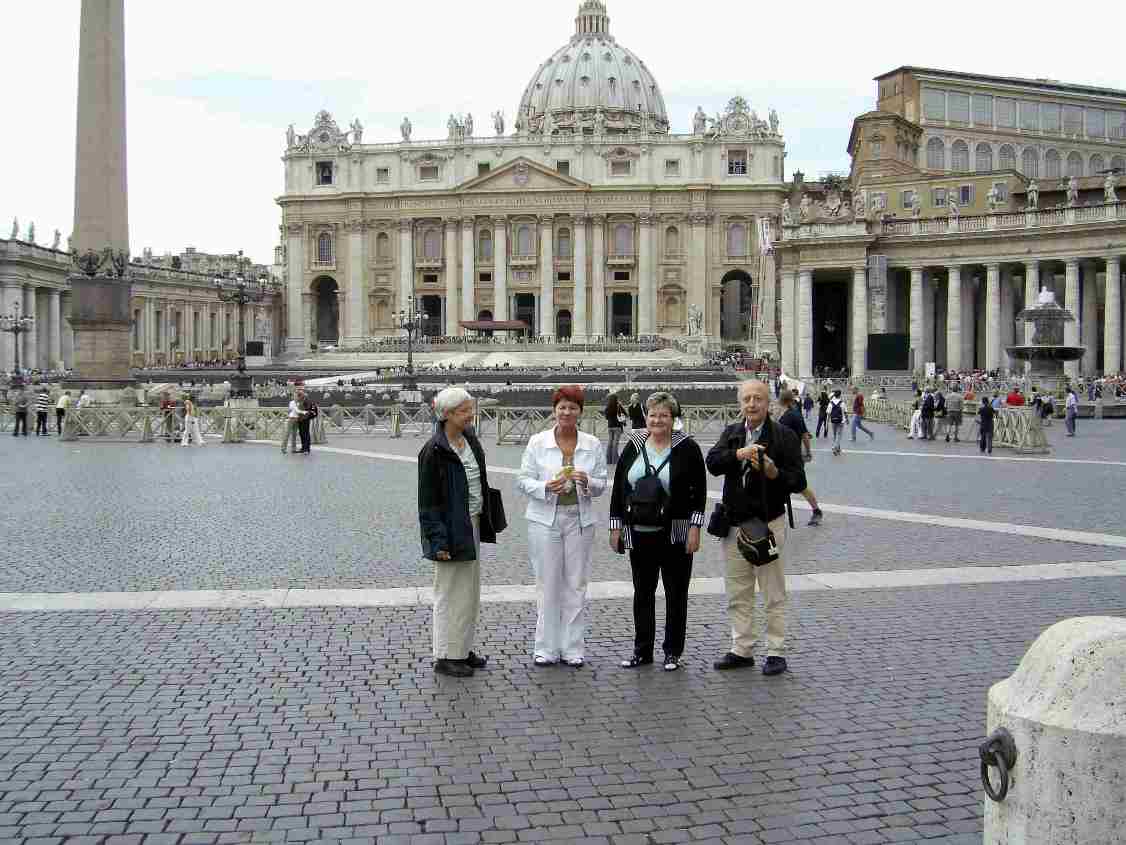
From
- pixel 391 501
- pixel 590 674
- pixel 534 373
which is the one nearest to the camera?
pixel 590 674

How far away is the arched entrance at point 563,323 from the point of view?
9638 centimetres

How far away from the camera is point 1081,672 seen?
2.92 metres

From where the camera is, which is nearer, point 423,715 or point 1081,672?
point 1081,672

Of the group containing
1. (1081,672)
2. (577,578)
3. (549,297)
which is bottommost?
(577,578)

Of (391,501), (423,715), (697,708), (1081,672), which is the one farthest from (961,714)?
(391,501)

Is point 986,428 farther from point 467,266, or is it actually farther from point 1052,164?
point 467,266

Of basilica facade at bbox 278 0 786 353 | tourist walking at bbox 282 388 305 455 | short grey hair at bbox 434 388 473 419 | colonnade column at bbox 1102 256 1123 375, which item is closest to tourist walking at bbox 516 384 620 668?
short grey hair at bbox 434 388 473 419

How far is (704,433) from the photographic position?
91.7ft

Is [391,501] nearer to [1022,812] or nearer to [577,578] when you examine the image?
[577,578]

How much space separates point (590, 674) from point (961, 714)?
2.10 metres

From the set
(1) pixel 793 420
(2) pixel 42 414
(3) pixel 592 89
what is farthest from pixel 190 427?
(3) pixel 592 89

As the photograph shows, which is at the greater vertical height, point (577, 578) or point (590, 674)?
point (577, 578)

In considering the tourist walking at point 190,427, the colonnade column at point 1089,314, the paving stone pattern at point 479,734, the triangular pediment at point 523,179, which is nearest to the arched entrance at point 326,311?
the triangular pediment at point 523,179

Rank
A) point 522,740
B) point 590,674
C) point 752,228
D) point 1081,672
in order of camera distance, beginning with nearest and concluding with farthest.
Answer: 1. point 1081,672
2. point 522,740
3. point 590,674
4. point 752,228
